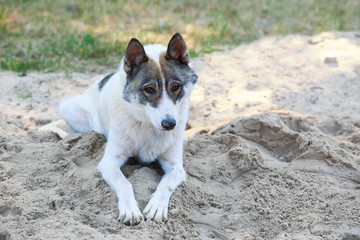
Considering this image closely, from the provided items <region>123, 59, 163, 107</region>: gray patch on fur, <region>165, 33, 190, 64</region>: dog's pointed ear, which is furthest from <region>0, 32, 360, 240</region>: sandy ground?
<region>123, 59, 163, 107</region>: gray patch on fur

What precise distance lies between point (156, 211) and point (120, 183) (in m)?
0.43

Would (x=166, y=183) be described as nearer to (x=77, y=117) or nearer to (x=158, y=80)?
(x=158, y=80)

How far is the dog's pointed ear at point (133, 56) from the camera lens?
3744mm

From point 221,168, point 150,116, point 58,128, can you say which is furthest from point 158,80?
point 58,128

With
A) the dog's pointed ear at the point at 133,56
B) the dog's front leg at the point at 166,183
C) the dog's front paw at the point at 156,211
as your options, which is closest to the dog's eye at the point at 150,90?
the dog's pointed ear at the point at 133,56

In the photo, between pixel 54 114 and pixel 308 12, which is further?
pixel 308 12

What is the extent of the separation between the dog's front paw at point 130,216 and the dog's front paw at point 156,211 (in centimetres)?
7

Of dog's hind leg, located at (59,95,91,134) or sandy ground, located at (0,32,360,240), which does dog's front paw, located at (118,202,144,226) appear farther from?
dog's hind leg, located at (59,95,91,134)

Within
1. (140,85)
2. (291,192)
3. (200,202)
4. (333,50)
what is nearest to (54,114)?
(140,85)

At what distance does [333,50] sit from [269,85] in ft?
5.08

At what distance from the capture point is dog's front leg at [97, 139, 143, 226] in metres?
3.28

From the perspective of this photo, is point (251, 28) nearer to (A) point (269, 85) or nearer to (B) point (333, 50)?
(B) point (333, 50)

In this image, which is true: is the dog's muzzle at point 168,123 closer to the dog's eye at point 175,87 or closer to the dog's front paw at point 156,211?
the dog's eye at point 175,87

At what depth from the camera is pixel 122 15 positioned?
9039 mm
